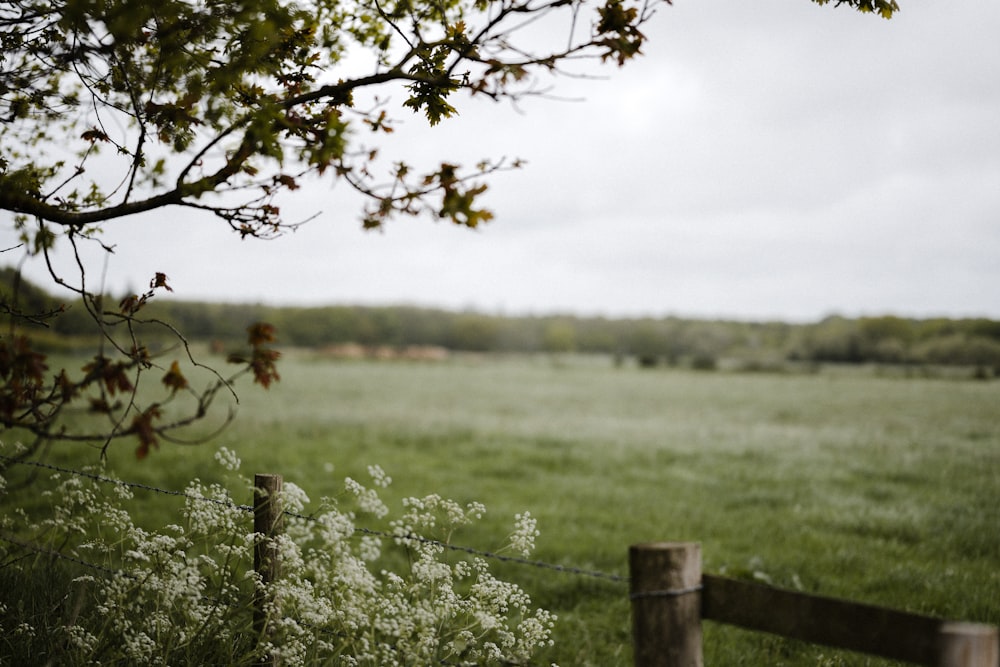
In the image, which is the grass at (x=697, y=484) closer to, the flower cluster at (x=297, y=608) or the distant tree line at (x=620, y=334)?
the flower cluster at (x=297, y=608)

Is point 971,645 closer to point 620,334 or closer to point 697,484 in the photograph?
point 697,484

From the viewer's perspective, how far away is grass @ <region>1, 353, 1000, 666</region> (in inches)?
275

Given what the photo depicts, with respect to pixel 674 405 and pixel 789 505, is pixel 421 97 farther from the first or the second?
pixel 674 405

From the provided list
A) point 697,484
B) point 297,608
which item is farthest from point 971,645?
point 697,484

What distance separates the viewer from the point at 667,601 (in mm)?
2480

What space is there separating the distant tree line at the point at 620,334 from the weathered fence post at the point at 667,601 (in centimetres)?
307

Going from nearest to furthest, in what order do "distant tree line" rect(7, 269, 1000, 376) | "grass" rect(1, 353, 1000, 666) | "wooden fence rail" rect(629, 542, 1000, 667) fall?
"wooden fence rail" rect(629, 542, 1000, 667), "grass" rect(1, 353, 1000, 666), "distant tree line" rect(7, 269, 1000, 376)

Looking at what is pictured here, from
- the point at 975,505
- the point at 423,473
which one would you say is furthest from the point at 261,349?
the point at 975,505

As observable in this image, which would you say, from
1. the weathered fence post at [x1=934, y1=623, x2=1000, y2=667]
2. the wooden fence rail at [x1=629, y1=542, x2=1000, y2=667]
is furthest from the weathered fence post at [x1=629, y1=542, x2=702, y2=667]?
the weathered fence post at [x1=934, y1=623, x2=1000, y2=667]

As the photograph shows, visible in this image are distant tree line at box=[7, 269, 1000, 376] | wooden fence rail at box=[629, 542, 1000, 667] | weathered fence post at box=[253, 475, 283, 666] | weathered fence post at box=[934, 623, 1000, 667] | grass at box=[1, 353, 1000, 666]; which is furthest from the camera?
distant tree line at box=[7, 269, 1000, 376]

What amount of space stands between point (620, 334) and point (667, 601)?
307 feet

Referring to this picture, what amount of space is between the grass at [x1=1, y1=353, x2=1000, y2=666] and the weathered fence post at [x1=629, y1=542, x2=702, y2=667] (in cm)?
316

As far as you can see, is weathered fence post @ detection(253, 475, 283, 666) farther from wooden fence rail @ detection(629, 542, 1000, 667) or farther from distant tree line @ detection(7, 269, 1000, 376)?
wooden fence rail @ detection(629, 542, 1000, 667)

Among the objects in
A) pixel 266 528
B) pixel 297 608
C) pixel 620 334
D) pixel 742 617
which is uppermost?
pixel 620 334
